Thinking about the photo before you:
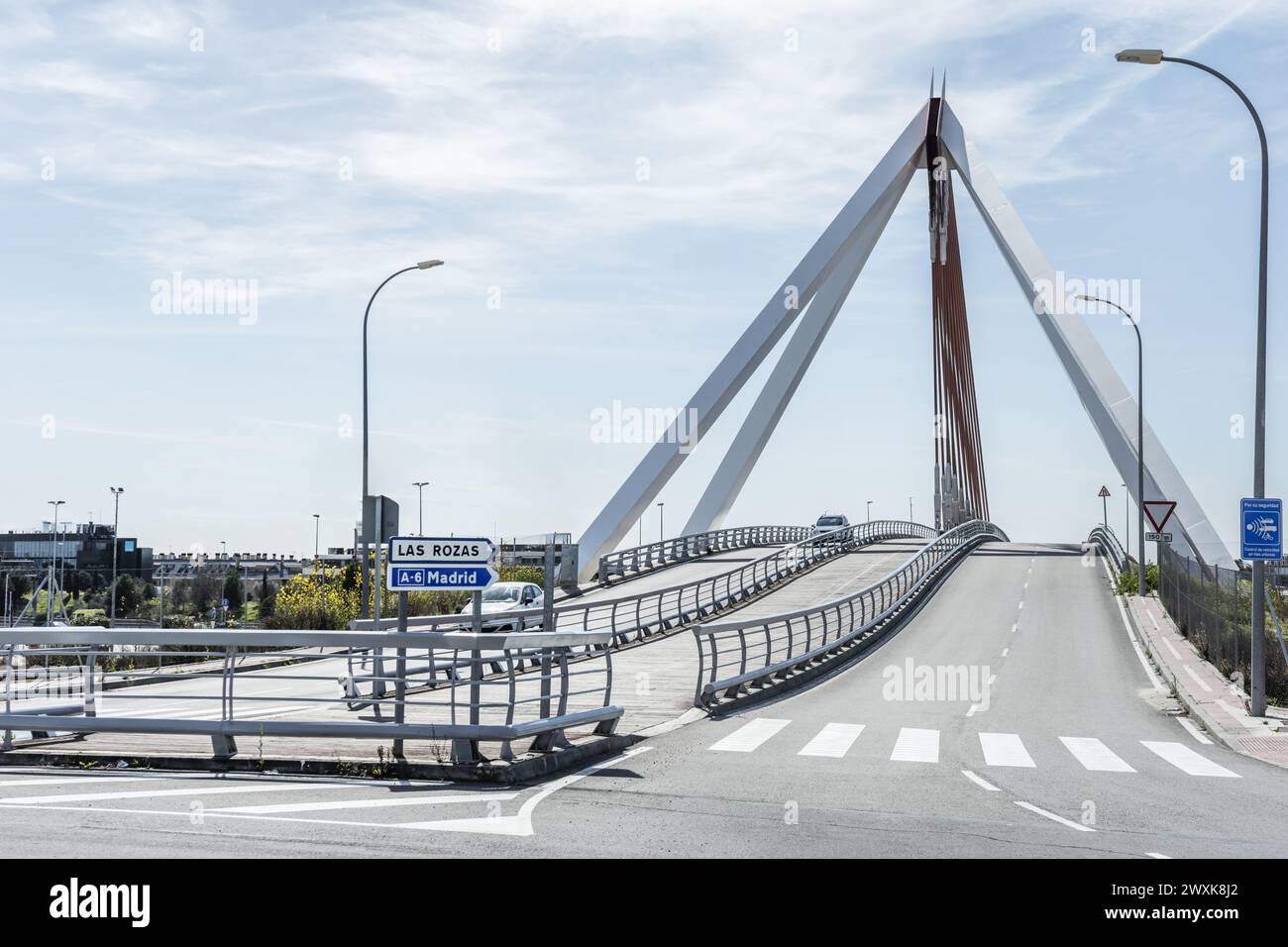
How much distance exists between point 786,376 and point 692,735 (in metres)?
46.7

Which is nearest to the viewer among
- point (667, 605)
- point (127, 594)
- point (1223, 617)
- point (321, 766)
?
point (321, 766)

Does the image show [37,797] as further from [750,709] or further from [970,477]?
[970,477]

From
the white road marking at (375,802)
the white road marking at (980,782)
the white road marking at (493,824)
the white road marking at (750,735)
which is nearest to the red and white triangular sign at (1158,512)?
the white road marking at (750,735)

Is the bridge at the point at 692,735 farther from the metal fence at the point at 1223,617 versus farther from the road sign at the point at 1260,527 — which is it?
the road sign at the point at 1260,527

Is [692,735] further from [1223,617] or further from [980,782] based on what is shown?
[1223,617]

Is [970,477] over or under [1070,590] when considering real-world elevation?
over

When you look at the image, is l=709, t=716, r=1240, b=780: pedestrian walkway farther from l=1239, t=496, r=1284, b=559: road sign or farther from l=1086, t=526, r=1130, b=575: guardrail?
l=1086, t=526, r=1130, b=575: guardrail

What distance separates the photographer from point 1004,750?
15961 millimetres

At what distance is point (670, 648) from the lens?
29.7m

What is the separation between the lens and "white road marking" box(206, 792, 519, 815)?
10078mm

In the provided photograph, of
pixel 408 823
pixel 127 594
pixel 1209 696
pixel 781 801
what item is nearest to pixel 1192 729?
pixel 1209 696

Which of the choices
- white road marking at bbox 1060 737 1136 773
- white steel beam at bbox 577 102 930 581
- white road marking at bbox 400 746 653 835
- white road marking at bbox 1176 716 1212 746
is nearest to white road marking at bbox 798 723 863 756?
white road marking at bbox 1060 737 1136 773
